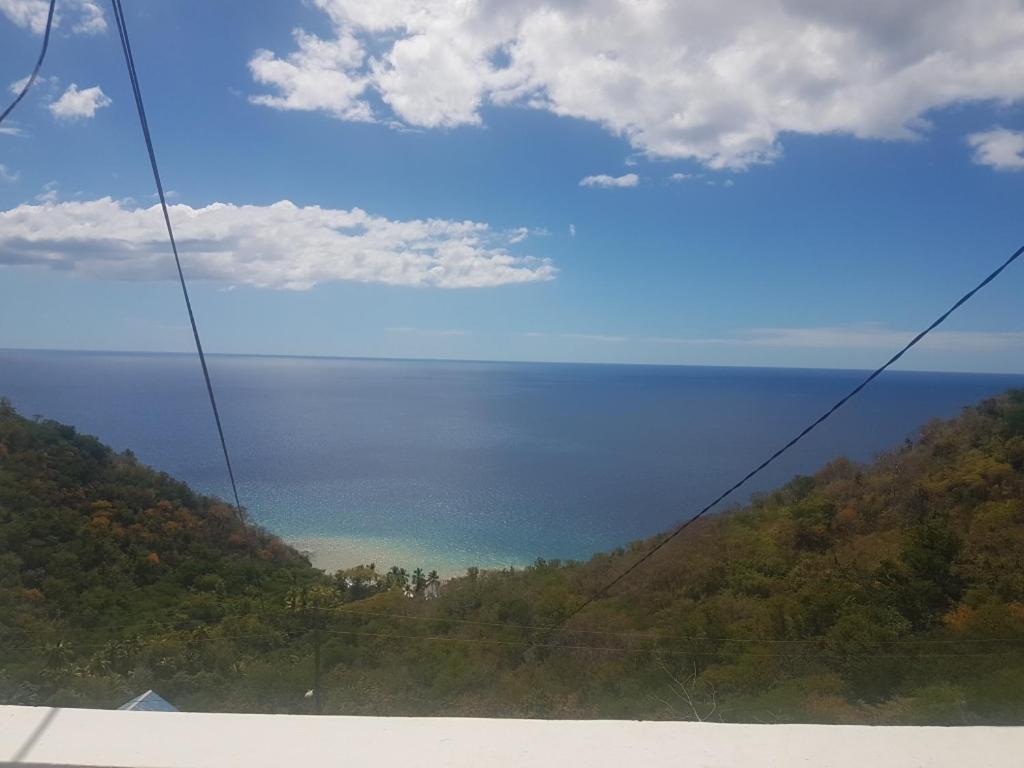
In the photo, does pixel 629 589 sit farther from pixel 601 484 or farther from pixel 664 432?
pixel 664 432

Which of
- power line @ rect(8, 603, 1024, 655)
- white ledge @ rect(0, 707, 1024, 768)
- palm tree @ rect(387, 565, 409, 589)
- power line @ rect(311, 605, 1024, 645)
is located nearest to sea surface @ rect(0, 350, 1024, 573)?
palm tree @ rect(387, 565, 409, 589)

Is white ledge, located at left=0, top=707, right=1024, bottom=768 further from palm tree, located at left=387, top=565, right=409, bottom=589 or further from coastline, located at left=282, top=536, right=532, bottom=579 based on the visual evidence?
coastline, located at left=282, top=536, right=532, bottom=579

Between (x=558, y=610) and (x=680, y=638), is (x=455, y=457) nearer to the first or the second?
(x=558, y=610)

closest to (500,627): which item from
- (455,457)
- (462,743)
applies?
(462,743)

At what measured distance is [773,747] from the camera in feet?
3.80

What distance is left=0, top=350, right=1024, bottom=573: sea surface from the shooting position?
31250mm

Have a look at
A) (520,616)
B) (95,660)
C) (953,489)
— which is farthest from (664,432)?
(95,660)

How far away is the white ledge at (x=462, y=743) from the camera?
111 cm

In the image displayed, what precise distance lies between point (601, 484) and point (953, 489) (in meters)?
26.7

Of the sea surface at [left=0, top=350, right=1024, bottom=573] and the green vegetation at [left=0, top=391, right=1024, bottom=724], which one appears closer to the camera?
the green vegetation at [left=0, top=391, right=1024, bottom=724]

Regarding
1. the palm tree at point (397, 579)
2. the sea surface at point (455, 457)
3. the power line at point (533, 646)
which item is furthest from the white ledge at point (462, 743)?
the sea surface at point (455, 457)

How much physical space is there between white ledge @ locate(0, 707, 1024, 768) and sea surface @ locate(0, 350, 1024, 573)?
2455 centimetres

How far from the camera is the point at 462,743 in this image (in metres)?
1.16

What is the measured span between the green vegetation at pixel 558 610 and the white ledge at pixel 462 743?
2.67 meters
